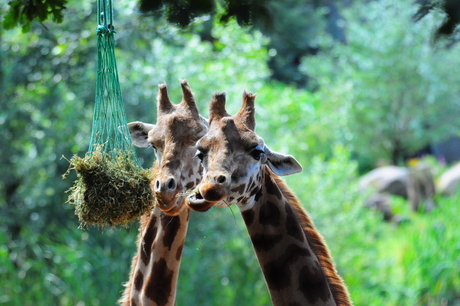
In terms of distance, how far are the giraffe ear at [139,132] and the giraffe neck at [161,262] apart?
1.39ft

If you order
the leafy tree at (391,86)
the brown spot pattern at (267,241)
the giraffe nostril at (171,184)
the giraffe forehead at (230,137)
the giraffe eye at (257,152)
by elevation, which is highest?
the giraffe forehead at (230,137)

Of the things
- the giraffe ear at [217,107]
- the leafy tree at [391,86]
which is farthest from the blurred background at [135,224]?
the leafy tree at [391,86]

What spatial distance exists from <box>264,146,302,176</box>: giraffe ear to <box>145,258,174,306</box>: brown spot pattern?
32.8 inches

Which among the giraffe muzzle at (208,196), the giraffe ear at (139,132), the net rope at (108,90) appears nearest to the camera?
the giraffe muzzle at (208,196)

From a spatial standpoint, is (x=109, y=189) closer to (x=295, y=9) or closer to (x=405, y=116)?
(x=295, y=9)

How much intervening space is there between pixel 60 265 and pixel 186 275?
59.9 inches

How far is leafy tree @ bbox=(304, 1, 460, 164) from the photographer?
14453 mm

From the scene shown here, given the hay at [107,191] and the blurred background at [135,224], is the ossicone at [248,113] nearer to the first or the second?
the hay at [107,191]

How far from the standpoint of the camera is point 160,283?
3.10m

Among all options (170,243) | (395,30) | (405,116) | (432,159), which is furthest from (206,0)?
(432,159)

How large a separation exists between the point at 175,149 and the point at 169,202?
313 mm

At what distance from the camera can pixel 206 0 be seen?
232 centimetres

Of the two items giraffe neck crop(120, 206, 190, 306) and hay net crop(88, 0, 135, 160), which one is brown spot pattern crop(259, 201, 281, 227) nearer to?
giraffe neck crop(120, 206, 190, 306)

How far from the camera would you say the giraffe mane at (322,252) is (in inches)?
115
